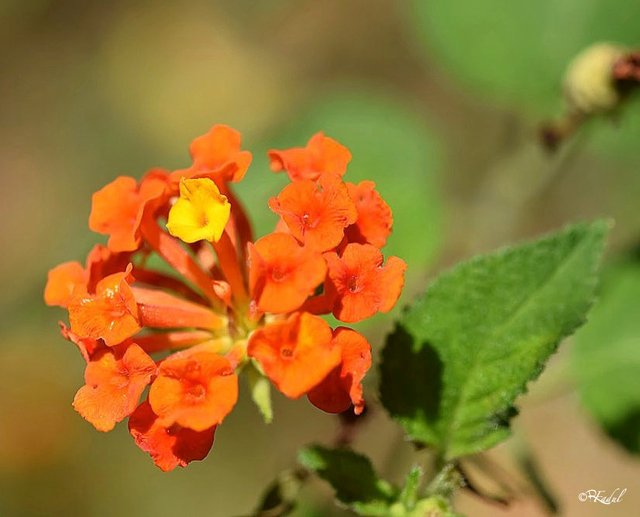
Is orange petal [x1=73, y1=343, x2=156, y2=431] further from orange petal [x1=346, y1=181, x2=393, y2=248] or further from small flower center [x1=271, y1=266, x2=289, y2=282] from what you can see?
orange petal [x1=346, y1=181, x2=393, y2=248]

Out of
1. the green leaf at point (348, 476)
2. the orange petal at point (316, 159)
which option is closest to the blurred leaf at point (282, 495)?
the green leaf at point (348, 476)

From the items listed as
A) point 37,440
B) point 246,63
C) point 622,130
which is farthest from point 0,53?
point 622,130

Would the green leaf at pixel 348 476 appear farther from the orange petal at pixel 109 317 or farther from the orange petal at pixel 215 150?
the orange petal at pixel 215 150

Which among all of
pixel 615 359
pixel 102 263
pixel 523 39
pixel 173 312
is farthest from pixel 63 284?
pixel 523 39

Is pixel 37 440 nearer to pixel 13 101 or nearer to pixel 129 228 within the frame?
pixel 13 101

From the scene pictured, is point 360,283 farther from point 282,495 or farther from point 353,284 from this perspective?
point 282,495

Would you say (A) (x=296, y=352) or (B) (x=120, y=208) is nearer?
(A) (x=296, y=352)

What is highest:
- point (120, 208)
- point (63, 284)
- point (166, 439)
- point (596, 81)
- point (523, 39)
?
point (523, 39)
